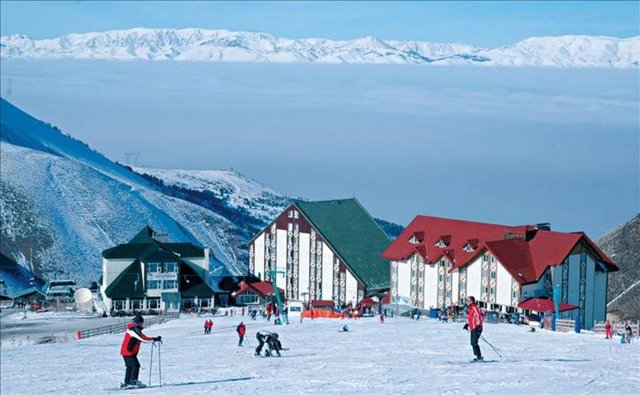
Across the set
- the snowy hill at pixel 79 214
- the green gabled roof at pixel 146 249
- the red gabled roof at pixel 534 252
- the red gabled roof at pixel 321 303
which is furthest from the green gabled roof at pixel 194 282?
the red gabled roof at pixel 534 252

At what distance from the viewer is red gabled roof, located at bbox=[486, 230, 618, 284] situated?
5897 cm

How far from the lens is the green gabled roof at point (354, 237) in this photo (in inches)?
2899

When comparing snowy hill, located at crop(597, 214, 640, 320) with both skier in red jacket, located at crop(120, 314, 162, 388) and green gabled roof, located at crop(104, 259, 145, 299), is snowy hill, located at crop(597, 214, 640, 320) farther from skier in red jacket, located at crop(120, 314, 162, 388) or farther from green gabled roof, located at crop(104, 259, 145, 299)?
skier in red jacket, located at crop(120, 314, 162, 388)

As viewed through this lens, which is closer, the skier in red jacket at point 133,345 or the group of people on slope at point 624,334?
the skier in red jacket at point 133,345

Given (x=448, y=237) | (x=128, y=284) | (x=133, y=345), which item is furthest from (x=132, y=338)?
(x=128, y=284)

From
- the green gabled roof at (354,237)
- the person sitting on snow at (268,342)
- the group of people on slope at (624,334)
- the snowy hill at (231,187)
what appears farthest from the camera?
the snowy hill at (231,187)

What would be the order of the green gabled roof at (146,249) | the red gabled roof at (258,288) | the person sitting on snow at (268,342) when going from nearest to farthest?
the person sitting on snow at (268,342), the green gabled roof at (146,249), the red gabled roof at (258,288)

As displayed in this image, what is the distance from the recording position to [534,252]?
6056cm

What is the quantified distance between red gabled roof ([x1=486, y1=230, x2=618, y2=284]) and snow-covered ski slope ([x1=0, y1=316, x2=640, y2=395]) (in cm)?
2710

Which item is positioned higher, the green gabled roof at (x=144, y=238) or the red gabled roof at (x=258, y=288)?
the green gabled roof at (x=144, y=238)

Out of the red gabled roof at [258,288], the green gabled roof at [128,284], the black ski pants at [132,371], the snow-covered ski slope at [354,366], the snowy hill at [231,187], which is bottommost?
the red gabled roof at [258,288]

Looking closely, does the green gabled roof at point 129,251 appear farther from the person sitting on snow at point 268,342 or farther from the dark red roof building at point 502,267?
the person sitting on snow at point 268,342

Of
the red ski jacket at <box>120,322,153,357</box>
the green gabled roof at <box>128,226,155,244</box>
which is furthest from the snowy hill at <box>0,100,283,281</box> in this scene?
the red ski jacket at <box>120,322,153,357</box>

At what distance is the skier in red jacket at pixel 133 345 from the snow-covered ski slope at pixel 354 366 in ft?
1.10
